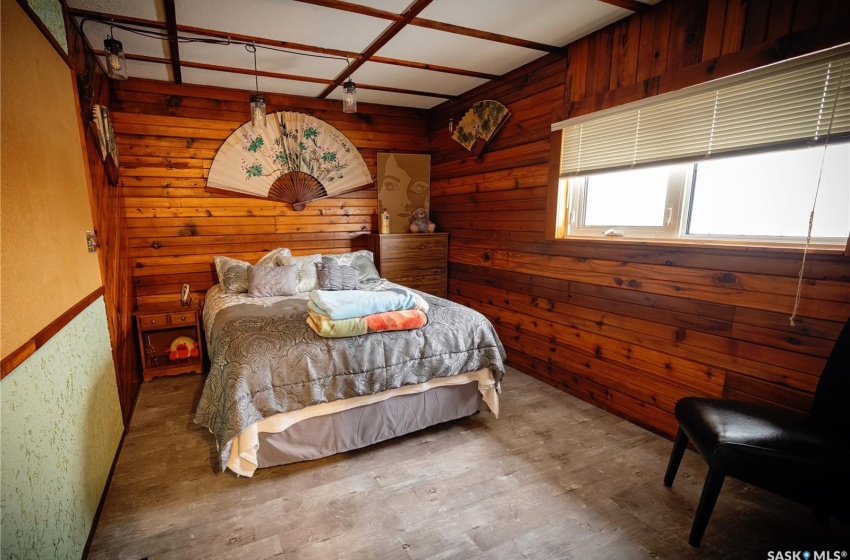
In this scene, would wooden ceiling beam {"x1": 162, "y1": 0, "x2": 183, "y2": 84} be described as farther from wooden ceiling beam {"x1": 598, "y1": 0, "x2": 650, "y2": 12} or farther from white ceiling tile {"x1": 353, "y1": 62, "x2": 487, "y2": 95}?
wooden ceiling beam {"x1": 598, "y1": 0, "x2": 650, "y2": 12}

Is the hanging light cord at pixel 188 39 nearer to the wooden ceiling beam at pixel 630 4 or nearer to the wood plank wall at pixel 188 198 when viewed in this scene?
the wood plank wall at pixel 188 198

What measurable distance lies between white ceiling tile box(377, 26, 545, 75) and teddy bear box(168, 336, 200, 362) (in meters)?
2.68

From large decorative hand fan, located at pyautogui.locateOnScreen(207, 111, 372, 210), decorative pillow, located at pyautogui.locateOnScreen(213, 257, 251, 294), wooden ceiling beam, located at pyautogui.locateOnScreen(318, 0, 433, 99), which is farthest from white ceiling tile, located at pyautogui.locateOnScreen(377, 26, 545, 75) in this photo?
decorative pillow, located at pyautogui.locateOnScreen(213, 257, 251, 294)

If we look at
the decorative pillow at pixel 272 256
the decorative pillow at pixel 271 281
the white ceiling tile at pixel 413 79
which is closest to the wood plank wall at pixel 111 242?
the decorative pillow at pixel 271 281

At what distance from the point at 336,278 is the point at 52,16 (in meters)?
Result: 2.16

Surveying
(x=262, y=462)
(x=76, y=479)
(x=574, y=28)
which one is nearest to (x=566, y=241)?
(x=574, y=28)

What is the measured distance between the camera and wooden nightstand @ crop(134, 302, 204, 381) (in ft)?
9.62

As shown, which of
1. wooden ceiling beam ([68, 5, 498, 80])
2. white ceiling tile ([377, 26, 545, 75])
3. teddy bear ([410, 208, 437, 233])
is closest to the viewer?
wooden ceiling beam ([68, 5, 498, 80])

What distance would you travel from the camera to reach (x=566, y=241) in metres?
2.75

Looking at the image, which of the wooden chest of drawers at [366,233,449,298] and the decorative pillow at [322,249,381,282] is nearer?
the decorative pillow at [322,249,381,282]

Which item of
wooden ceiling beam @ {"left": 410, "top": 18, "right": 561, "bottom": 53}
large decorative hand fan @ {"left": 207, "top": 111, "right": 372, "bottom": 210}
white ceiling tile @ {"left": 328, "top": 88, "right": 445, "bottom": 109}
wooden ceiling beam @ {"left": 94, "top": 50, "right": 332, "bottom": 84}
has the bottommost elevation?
large decorative hand fan @ {"left": 207, "top": 111, "right": 372, "bottom": 210}

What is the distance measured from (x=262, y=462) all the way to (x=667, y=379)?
2.27 m

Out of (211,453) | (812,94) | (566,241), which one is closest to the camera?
(812,94)

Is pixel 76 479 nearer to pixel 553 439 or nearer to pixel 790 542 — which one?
pixel 553 439
